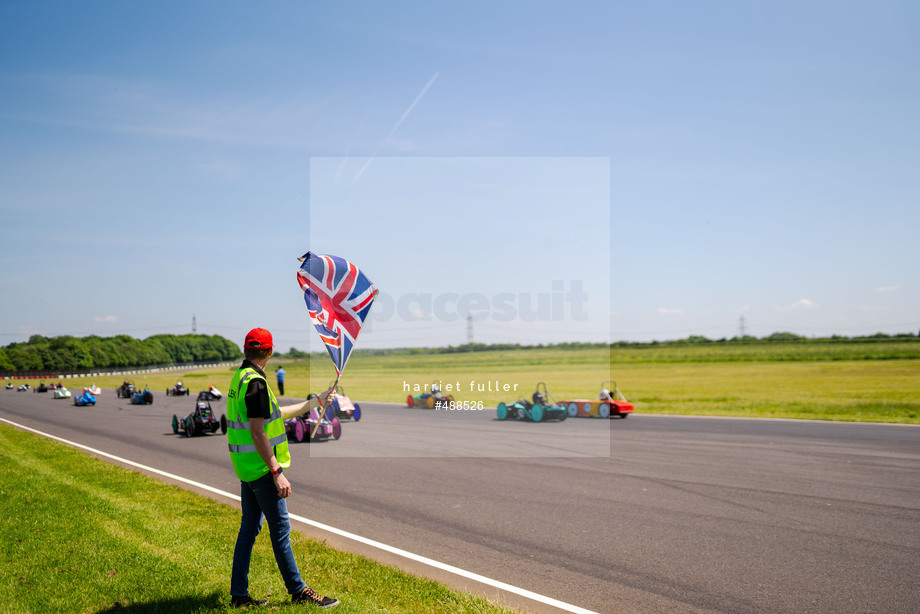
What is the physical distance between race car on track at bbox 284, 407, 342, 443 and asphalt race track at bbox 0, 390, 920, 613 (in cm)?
48

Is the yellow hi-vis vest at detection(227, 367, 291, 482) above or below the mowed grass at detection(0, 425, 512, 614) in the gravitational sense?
above

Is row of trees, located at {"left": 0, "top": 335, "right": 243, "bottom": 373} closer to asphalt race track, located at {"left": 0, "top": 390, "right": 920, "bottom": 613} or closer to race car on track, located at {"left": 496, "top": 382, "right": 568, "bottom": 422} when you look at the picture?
race car on track, located at {"left": 496, "top": 382, "right": 568, "bottom": 422}

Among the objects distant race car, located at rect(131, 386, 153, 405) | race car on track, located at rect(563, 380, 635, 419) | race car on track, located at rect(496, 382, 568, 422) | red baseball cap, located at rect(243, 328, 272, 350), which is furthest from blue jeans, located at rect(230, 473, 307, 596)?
distant race car, located at rect(131, 386, 153, 405)

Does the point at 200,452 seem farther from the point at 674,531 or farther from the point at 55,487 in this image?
the point at 674,531

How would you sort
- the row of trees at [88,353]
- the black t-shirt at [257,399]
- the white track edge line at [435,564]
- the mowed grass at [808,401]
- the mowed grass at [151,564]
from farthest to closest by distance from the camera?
the row of trees at [88,353] → the mowed grass at [808,401] → the white track edge line at [435,564] → the mowed grass at [151,564] → the black t-shirt at [257,399]

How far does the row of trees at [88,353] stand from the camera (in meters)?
131

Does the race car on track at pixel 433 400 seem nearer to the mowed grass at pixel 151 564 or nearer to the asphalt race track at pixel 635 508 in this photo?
the asphalt race track at pixel 635 508

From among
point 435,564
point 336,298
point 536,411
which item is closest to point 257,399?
point 336,298

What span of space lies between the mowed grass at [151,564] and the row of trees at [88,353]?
13280cm

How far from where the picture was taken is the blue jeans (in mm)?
4668

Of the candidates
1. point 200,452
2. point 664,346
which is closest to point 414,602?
point 200,452

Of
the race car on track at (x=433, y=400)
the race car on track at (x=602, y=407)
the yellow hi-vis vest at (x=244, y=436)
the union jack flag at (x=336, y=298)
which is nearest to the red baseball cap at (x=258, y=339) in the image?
the yellow hi-vis vest at (x=244, y=436)

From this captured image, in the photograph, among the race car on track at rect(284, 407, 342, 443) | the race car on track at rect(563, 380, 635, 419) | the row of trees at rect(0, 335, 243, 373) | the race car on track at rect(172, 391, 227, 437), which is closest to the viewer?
the race car on track at rect(284, 407, 342, 443)

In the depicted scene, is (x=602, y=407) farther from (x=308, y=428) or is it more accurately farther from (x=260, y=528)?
(x=260, y=528)
